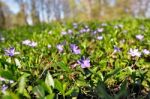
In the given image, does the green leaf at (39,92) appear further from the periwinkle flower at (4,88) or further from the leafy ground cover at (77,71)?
the periwinkle flower at (4,88)

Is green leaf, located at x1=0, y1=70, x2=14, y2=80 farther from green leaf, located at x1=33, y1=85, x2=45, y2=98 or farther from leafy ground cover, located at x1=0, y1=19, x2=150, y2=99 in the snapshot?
green leaf, located at x1=33, y1=85, x2=45, y2=98

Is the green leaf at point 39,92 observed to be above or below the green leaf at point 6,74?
below

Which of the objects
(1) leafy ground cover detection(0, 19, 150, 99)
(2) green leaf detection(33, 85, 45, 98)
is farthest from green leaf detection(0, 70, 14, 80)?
(2) green leaf detection(33, 85, 45, 98)

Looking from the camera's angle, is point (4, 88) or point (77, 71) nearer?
point (4, 88)

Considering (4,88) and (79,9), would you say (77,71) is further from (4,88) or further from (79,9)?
(79,9)

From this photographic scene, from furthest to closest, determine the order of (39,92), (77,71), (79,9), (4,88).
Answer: (79,9) → (77,71) → (4,88) → (39,92)

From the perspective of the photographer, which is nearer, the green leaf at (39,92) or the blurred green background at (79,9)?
the green leaf at (39,92)

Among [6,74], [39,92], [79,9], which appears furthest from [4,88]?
[79,9]

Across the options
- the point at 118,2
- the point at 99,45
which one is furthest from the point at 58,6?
the point at 99,45

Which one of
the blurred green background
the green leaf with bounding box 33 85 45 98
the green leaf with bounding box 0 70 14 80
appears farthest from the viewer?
the blurred green background

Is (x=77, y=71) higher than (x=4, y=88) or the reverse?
higher

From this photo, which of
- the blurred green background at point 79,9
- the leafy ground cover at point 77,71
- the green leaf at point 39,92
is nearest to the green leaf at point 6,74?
the leafy ground cover at point 77,71
